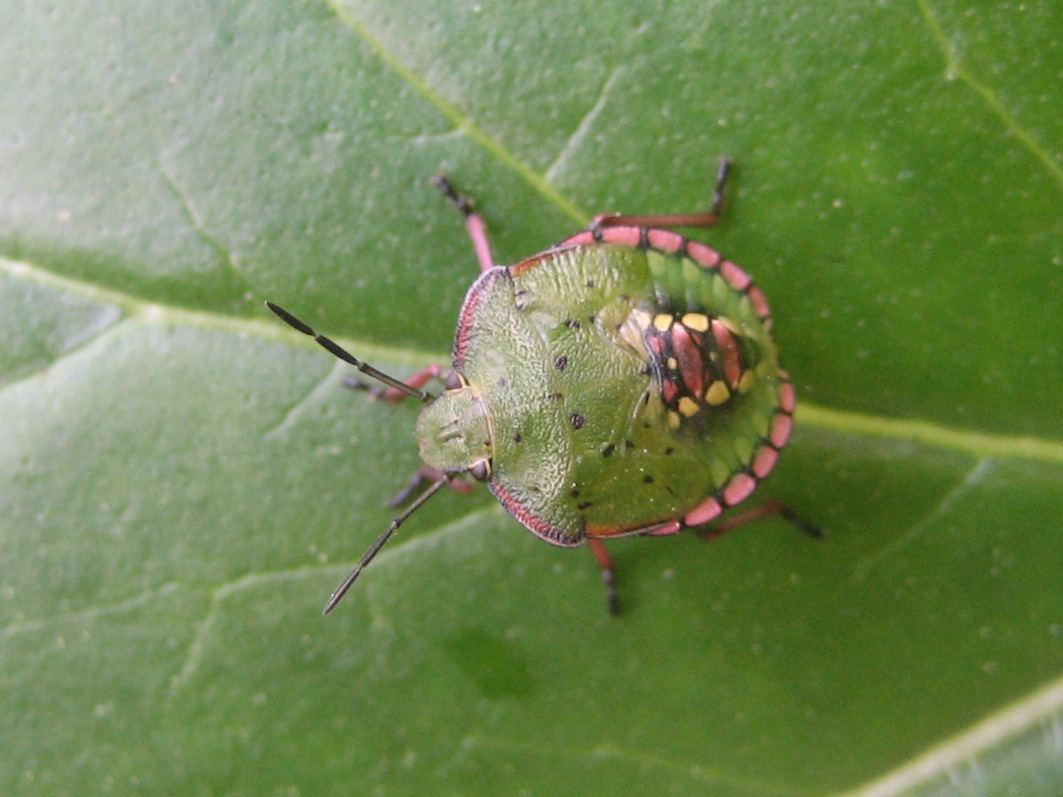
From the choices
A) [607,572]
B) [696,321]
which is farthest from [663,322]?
[607,572]

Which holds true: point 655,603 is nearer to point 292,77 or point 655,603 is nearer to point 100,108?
point 292,77

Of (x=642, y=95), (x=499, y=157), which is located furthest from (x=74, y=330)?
(x=642, y=95)

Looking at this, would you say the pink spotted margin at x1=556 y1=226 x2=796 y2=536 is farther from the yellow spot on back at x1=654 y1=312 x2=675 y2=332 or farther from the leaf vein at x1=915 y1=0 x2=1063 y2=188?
the leaf vein at x1=915 y1=0 x2=1063 y2=188

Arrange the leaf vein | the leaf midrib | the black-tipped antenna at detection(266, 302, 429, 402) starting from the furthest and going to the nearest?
the leaf midrib
the leaf vein
the black-tipped antenna at detection(266, 302, 429, 402)

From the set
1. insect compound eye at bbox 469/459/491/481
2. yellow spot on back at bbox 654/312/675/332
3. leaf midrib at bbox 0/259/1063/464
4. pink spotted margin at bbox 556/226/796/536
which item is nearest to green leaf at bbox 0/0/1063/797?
leaf midrib at bbox 0/259/1063/464

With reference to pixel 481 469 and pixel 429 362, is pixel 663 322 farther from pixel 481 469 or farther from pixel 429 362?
pixel 429 362
